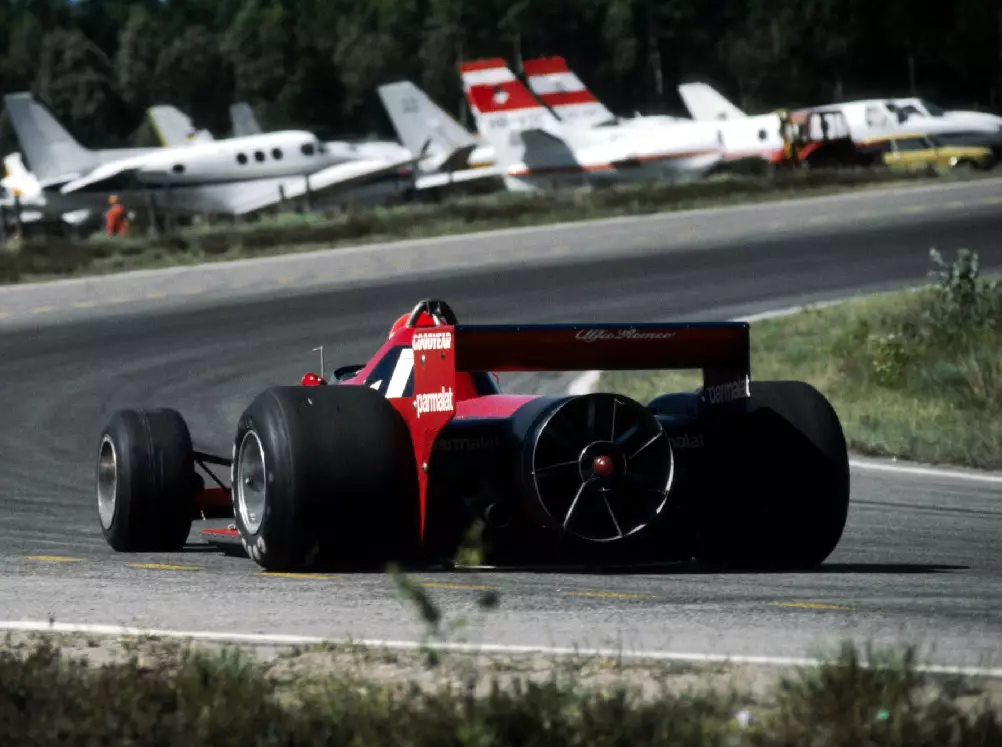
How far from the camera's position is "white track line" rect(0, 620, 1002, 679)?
20.7ft

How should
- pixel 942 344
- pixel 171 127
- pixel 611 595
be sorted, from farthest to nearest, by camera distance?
pixel 171 127
pixel 942 344
pixel 611 595

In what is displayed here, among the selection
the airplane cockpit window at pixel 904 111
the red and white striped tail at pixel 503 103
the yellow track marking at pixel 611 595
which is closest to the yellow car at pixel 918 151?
the airplane cockpit window at pixel 904 111

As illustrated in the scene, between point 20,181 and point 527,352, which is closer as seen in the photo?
point 527,352

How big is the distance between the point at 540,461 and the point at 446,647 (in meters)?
2.36

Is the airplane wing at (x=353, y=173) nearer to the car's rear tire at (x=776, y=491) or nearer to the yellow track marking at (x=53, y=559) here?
the yellow track marking at (x=53, y=559)

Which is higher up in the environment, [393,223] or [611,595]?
[611,595]

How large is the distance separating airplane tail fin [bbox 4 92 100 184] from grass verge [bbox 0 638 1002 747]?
58790 mm

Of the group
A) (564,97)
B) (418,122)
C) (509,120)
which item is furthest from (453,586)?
(564,97)

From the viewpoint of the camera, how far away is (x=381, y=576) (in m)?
9.20

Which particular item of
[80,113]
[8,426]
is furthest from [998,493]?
[80,113]

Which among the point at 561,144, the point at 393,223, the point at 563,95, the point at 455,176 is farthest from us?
the point at 563,95

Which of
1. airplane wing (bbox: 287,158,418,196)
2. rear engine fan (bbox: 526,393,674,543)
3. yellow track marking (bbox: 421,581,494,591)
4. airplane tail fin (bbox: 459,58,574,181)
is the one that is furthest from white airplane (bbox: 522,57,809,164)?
yellow track marking (bbox: 421,581,494,591)

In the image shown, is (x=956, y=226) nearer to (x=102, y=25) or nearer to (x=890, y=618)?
(x=890, y=618)

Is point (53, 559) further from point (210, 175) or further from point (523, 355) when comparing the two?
point (210, 175)
